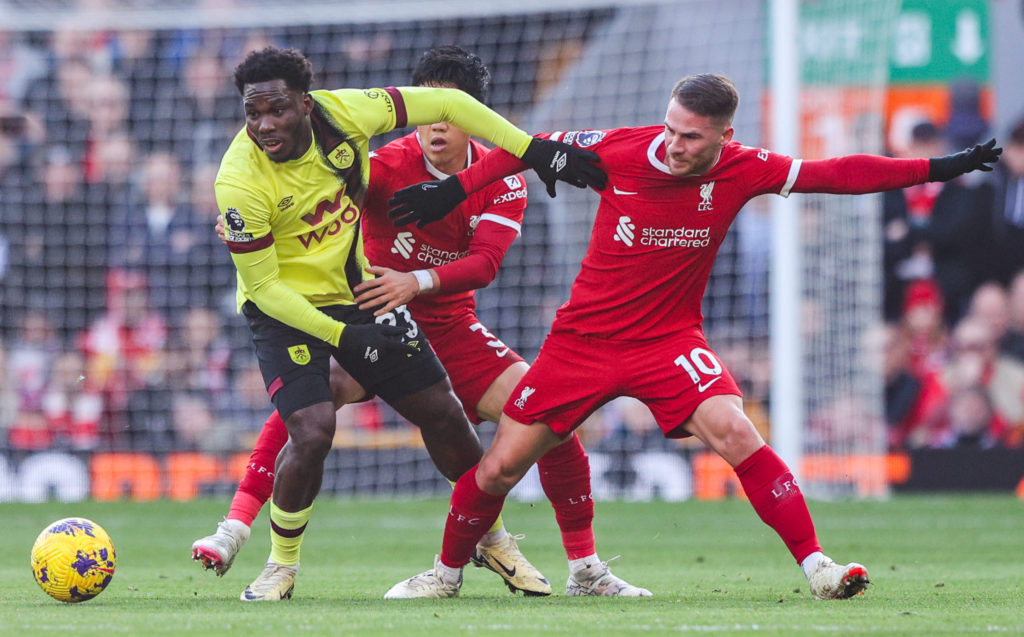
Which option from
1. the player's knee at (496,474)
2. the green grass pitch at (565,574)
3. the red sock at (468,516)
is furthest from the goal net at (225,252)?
the player's knee at (496,474)

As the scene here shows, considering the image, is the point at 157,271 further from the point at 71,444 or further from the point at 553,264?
the point at 553,264

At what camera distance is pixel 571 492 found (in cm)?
613

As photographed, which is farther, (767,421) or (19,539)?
(767,421)

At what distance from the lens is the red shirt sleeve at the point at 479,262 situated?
6.05 m

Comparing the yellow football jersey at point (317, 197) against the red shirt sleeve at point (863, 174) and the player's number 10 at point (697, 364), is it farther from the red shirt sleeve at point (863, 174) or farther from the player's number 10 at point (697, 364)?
the red shirt sleeve at point (863, 174)

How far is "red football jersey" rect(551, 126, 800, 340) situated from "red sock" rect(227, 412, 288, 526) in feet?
4.75

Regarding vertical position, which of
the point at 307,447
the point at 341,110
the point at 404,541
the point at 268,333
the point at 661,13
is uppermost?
the point at 661,13

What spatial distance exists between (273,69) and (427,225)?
1.22m

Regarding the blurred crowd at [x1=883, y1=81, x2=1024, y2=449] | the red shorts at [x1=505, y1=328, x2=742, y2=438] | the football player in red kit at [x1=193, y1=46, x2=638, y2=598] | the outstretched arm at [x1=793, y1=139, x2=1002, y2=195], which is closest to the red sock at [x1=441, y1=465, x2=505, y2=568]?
the football player in red kit at [x1=193, y1=46, x2=638, y2=598]

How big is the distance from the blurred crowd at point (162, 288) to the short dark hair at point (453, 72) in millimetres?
6611

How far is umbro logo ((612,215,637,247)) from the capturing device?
5570 mm

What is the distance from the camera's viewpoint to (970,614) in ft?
16.3

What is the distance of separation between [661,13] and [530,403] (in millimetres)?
8906

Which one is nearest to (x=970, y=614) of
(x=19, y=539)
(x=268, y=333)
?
(x=268, y=333)
